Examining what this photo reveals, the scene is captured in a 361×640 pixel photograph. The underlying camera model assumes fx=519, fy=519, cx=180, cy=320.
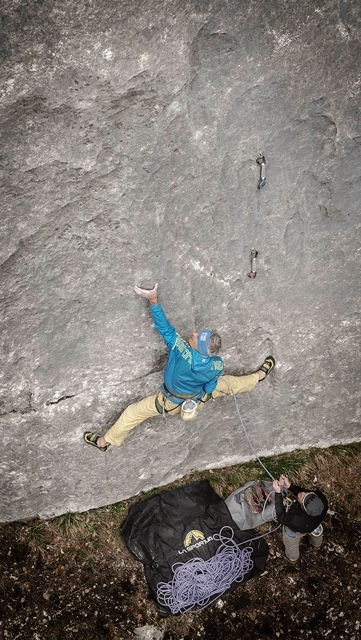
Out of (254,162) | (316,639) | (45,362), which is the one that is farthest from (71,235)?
(316,639)

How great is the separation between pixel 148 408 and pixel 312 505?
1884mm

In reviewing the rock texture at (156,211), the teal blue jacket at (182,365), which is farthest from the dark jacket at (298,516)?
the teal blue jacket at (182,365)

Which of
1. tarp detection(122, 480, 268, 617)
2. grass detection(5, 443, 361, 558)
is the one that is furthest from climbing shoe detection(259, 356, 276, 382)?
tarp detection(122, 480, 268, 617)

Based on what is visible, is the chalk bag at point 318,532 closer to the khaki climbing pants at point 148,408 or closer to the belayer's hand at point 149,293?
the khaki climbing pants at point 148,408

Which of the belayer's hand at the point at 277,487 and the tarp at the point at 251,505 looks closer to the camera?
the belayer's hand at the point at 277,487

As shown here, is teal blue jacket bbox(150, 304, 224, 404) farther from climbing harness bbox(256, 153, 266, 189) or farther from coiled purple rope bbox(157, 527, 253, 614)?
coiled purple rope bbox(157, 527, 253, 614)

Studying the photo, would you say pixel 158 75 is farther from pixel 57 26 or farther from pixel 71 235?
pixel 71 235

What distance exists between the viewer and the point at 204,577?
5.62 metres

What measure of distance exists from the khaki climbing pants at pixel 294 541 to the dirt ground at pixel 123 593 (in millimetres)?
141

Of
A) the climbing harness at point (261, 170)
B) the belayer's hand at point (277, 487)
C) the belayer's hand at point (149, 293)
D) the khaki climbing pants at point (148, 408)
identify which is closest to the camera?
the climbing harness at point (261, 170)

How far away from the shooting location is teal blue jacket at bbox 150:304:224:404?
14.4 feet

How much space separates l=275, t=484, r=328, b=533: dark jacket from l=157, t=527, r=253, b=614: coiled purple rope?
0.83 meters

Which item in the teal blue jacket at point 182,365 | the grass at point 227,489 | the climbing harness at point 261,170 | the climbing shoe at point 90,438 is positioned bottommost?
the grass at point 227,489

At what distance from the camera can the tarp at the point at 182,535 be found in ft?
18.7
